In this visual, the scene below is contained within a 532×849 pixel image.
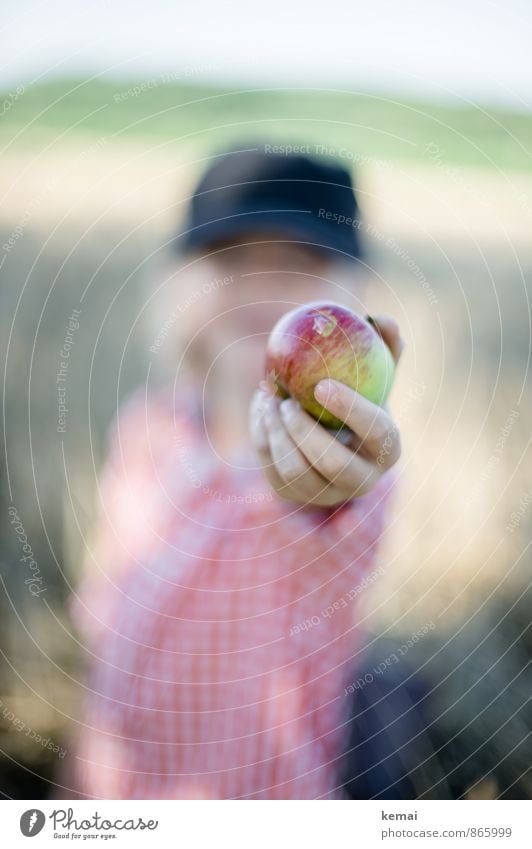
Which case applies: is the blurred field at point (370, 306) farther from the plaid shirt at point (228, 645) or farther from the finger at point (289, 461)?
the finger at point (289, 461)

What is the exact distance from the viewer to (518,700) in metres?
0.95

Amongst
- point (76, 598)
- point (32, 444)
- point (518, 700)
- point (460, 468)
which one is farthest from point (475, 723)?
point (32, 444)

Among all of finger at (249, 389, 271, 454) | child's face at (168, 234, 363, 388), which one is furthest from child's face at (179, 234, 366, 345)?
finger at (249, 389, 271, 454)

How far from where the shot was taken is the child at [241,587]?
0.75 meters

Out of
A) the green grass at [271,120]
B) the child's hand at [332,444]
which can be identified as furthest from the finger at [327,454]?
the green grass at [271,120]

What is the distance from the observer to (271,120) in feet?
3.29

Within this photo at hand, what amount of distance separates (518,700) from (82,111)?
3.15ft

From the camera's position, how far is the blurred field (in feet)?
3.28

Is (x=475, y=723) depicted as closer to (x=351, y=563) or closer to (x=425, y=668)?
(x=425, y=668)

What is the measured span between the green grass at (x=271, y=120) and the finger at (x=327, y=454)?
43 cm

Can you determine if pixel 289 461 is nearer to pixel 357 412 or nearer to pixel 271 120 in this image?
pixel 357 412

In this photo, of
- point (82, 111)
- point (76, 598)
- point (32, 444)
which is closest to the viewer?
point (76, 598)

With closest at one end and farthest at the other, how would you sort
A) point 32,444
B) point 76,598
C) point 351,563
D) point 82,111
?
point 351,563 < point 76,598 < point 32,444 < point 82,111

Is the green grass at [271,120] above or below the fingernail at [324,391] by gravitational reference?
above
